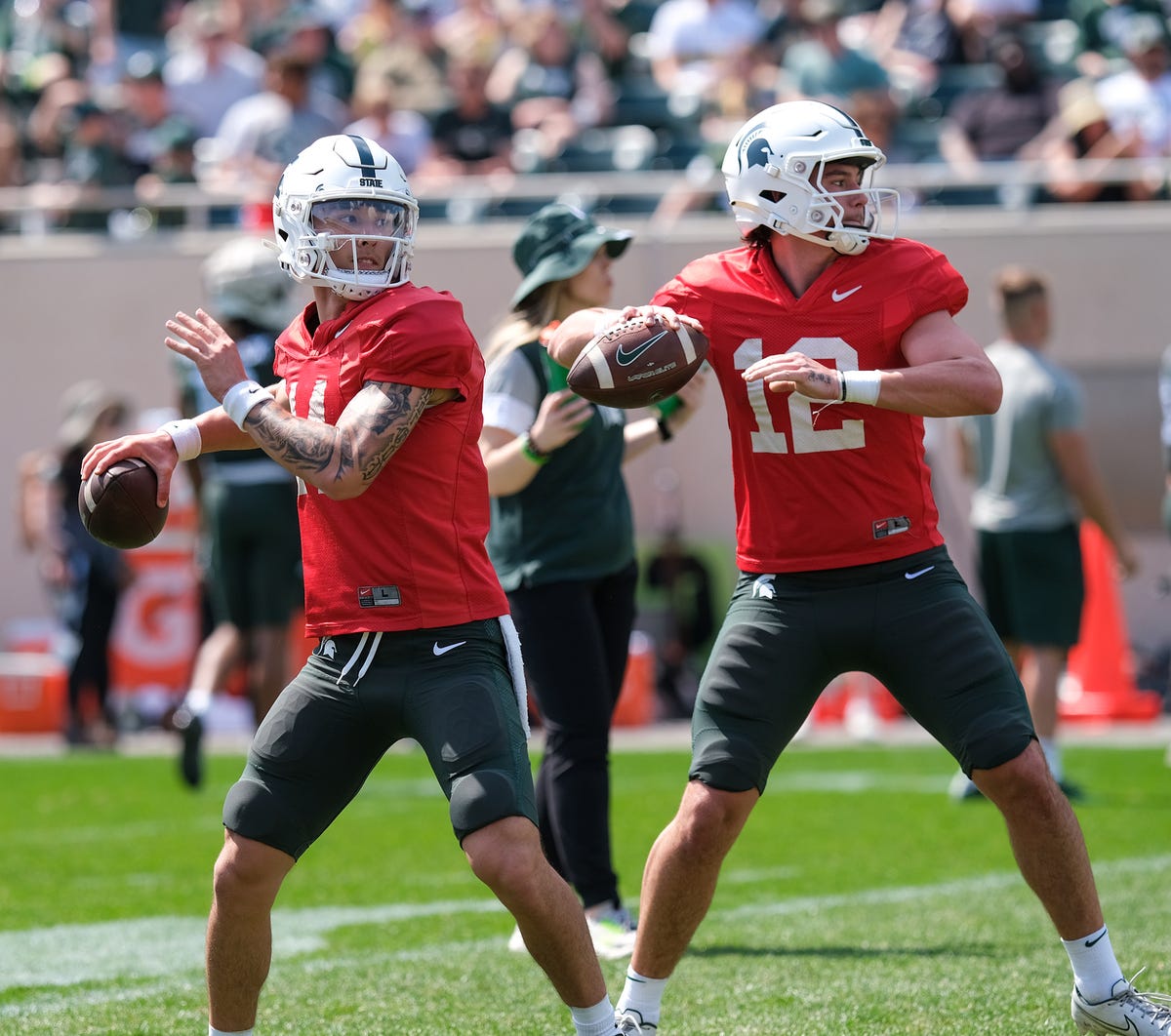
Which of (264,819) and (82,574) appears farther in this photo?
(82,574)

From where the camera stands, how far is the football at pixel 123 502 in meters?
3.94

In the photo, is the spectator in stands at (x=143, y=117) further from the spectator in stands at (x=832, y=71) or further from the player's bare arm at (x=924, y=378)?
the player's bare arm at (x=924, y=378)

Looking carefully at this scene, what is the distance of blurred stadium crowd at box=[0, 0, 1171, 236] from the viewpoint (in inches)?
531

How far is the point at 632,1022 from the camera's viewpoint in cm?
402

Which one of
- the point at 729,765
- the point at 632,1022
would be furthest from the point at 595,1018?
the point at 729,765

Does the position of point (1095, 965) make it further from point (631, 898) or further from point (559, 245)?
point (559, 245)

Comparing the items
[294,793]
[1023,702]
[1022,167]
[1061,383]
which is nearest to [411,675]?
[294,793]

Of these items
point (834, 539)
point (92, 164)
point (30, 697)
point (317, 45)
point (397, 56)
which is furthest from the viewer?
point (397, 56)

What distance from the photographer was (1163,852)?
267 inches

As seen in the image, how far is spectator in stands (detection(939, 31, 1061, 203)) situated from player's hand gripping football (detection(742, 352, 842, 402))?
398 inches

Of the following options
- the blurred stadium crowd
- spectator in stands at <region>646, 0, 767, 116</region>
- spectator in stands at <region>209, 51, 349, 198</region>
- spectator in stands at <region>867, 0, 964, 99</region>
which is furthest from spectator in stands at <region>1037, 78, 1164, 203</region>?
spectator in stands at <region>209, 51, 349, 198</region>

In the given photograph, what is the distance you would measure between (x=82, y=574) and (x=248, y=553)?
341 centimetres

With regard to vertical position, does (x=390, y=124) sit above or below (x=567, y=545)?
above

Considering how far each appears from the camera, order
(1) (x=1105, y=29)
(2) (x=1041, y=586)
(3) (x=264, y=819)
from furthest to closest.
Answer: (1) (x=1105, y=29)
(2) (x=1041, y=586)
(3) (x=264, y=819)
